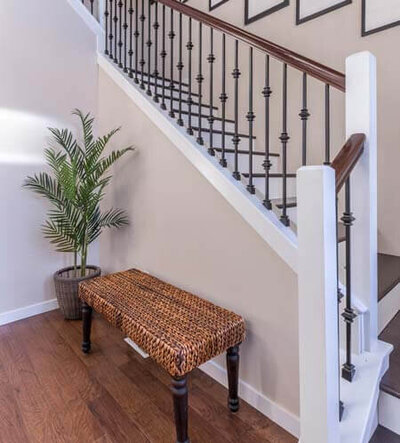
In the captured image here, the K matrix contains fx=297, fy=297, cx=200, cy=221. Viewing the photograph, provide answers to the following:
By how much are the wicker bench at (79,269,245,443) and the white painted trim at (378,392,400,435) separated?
0.57 metres

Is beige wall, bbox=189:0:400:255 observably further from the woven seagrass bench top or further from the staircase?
the woven seagrass bench top

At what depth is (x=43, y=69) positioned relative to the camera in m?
2.33

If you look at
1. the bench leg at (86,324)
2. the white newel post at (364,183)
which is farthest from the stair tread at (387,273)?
the bench leg at (86,324)

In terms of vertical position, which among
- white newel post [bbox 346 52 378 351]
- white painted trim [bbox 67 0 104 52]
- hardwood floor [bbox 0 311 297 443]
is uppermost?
white painted trim [bbox 67 0 104 52]

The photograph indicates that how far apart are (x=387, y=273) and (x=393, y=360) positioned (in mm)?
553

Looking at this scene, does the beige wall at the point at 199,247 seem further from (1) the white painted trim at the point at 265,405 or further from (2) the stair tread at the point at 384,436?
(2) the stair tread at the point at 384,436

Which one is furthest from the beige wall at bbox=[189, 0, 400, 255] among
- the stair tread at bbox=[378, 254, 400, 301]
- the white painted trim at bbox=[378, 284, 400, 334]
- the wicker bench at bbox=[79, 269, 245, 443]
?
the wicker bench at bbox=[79, 269, 245, 443]

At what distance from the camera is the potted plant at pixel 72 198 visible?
87.0 inches

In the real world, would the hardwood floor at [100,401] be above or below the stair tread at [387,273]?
below

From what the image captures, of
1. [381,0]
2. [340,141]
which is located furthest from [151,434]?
[381,0]

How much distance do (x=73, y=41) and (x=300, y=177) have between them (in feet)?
8.23

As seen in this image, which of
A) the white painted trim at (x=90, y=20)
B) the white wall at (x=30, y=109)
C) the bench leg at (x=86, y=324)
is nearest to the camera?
the bench leg at (x=86, y=324)

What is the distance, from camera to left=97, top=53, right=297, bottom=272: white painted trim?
4.17 feet

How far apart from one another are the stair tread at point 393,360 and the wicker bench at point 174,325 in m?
0.58
